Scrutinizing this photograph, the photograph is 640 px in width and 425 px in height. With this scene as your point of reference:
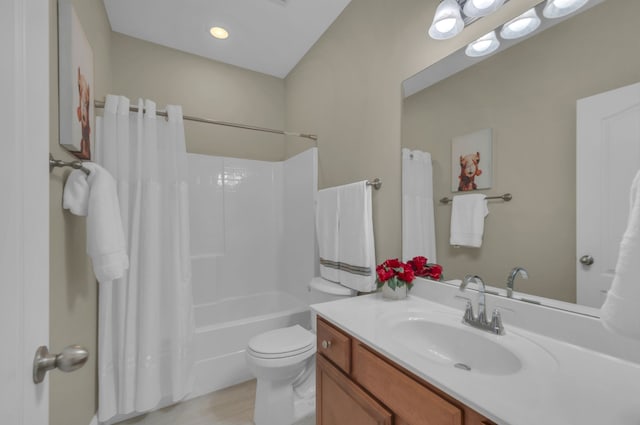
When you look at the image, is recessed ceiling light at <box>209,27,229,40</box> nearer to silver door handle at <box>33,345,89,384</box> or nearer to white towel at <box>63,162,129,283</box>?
white towel at <box>63,162,129,283</box>

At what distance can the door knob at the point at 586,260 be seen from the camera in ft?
2.88

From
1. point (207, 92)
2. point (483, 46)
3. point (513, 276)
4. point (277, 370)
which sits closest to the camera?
point (513, 276)

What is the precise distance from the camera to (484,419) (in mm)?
600

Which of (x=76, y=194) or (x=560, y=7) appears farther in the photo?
(x=76, y=194)

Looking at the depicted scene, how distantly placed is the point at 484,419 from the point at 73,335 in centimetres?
160

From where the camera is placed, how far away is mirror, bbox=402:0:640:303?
0.84 m

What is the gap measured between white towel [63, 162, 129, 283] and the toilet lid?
0.81m

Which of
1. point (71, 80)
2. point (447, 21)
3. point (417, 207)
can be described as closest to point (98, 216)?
point (71, 80)

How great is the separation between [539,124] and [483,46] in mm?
435

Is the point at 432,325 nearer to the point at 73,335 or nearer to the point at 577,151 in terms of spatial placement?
the point at 577,151

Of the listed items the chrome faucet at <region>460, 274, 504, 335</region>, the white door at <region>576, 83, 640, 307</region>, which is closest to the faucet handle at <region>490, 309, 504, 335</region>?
the chrome faucet at <region>460, 274, 504, 335</region>

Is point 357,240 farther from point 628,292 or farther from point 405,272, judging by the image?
point 628,292

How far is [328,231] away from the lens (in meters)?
1.93

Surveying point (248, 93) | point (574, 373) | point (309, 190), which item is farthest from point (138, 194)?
point (574, 373)
